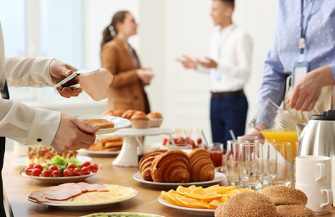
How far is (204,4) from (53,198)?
4.72 metres

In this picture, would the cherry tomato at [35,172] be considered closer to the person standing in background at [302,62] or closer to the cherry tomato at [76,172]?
the cherry tomato at [76,172]

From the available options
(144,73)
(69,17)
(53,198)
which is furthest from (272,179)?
(69,17)

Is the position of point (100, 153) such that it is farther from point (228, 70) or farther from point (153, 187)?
point (228, 70)

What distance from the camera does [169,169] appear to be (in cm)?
185

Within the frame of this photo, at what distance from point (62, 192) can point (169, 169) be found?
353 millimetres

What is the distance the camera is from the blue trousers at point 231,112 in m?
4.73

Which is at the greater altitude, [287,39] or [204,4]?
[204,4]

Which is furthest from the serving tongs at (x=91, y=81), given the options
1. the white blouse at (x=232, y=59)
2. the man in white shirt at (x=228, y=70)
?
the white blouse at (x=232, y=59)

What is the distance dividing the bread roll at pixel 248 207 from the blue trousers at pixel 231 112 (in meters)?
3.41

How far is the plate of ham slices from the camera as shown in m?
1.56

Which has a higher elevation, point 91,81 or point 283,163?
point 91,81

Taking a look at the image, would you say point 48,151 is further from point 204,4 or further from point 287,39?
point 204,4

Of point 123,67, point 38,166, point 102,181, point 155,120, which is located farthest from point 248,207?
point 123,67

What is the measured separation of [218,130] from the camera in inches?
194
